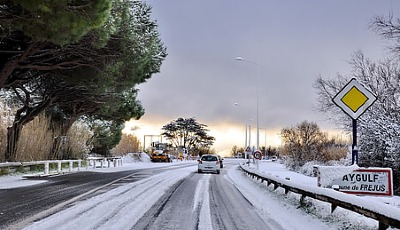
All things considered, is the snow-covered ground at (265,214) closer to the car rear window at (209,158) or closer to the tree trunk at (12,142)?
the tree trunk at (12,142)

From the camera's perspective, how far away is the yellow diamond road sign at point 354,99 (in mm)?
7801

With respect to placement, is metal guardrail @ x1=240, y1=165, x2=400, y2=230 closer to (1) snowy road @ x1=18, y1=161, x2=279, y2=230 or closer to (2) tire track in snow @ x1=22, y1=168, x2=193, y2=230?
(1) snowy road @ x1=18, y1=161, x2=279, y2=230

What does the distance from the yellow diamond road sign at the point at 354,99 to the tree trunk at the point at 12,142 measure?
23421 mm

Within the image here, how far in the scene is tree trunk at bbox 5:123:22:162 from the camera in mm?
26438

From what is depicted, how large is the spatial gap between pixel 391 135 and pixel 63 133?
1016 inches

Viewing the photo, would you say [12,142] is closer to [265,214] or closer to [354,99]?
[265,214]

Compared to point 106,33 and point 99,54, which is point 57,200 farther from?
point 99,54

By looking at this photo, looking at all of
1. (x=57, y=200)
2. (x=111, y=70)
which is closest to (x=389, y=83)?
(x=111, y=70)

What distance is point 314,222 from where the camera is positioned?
9.46 metres

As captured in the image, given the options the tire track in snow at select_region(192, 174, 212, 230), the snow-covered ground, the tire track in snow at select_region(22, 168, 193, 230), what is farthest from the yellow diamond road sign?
the tire track in snow at select_region(22, 168, 193, 230)

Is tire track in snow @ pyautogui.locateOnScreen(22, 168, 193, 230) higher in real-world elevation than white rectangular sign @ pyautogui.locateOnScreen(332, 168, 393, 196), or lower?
lower

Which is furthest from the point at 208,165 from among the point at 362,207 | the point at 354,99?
the point at 354,99

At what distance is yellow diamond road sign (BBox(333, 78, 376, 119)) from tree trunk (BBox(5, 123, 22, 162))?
2342 cm

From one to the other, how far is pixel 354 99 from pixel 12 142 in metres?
23.8
